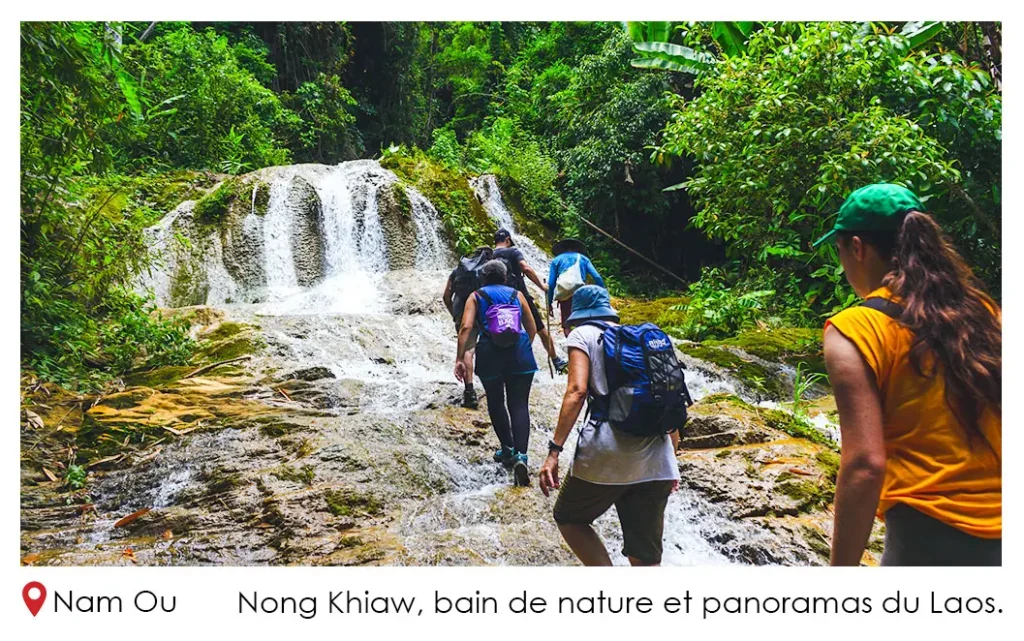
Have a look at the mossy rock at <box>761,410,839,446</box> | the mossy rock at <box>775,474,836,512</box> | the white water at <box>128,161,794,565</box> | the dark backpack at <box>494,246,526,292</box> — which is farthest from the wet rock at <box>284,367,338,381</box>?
the mossy rock at <box>775,474,836,512</box>

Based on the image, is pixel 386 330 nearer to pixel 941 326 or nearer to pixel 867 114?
pixel 867 114

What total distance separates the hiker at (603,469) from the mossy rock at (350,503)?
1.81 meters

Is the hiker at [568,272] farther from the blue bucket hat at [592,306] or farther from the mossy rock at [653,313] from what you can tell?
the mossy rock at [653,313]

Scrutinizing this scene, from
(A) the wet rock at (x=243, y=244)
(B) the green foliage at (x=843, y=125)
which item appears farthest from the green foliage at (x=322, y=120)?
(B) the green foliage at (x=843, y=125)

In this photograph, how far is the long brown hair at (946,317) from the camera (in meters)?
1.59

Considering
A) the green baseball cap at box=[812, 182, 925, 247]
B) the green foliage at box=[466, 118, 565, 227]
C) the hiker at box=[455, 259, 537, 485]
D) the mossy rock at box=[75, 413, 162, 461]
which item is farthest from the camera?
the green foliage at box=[466, 118, 565, 227]

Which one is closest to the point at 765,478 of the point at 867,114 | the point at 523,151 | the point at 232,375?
the point at 867,114

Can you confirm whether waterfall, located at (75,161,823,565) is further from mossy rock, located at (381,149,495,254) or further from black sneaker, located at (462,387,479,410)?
Answer: mossy rock, located at (381,149,495,254)

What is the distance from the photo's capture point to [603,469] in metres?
2.59

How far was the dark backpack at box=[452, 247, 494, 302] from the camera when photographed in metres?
5.38

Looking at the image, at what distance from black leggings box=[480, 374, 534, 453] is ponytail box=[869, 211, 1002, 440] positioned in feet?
9.07

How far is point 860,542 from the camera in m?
1.65

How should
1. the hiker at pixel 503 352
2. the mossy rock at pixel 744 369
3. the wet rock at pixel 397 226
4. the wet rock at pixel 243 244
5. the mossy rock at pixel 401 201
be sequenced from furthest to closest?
the mossy rock at pixel 401 201 < the wet rock at pixel 397 226 < the wet rock at pixel 243 244 < the mossy rock at pixel 744 369 < the hiker at pixel 503 352
